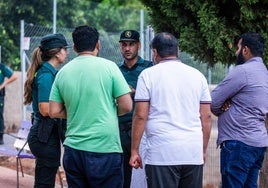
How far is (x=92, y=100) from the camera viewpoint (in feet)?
16.8

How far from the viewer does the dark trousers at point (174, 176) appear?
528cm

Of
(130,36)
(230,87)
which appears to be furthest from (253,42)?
(130,36)

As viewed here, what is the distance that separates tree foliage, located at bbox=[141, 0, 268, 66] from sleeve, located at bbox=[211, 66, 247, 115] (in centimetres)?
106


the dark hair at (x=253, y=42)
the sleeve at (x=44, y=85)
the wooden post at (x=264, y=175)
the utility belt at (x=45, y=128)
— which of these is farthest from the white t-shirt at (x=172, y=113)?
the wooden post at (x=264, y=175)

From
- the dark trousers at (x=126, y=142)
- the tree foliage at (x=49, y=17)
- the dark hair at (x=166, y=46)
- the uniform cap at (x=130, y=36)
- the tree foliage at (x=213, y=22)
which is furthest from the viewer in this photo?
the tree foliage at (x=49, y=17)

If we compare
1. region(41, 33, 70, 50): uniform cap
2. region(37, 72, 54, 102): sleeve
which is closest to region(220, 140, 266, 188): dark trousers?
region(37, 72, 54, 102): sleeve

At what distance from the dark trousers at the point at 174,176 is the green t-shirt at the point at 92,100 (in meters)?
0.36

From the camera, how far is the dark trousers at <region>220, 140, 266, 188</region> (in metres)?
6.00

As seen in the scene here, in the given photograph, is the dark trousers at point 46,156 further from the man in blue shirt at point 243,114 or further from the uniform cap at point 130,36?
the man in blue shirt at point 243,114

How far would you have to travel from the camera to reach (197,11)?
708 centimetres

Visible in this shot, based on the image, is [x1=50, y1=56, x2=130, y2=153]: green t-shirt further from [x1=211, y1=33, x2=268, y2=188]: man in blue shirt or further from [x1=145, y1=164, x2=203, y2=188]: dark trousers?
[x1=211, y1=33, x2=268, y2=188]: man in blue shirt

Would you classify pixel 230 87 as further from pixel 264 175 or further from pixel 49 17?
pixel 49 17

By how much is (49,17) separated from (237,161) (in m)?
15.2

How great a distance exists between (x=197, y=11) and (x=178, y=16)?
11.7 inches
